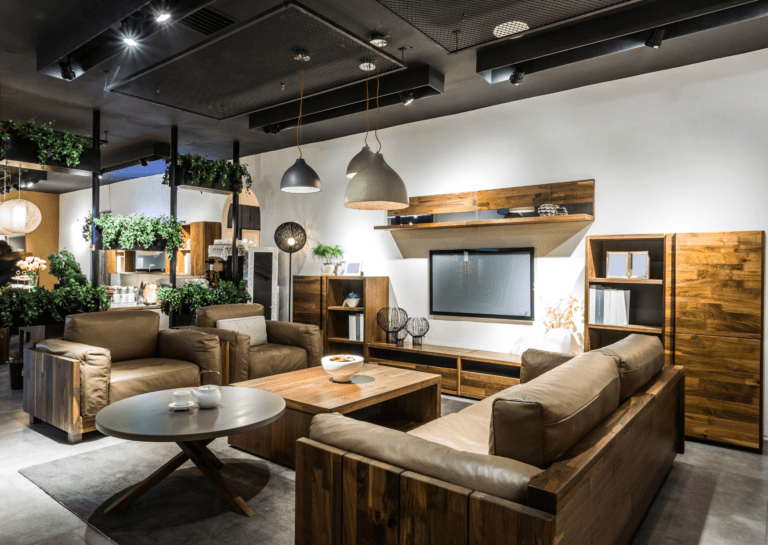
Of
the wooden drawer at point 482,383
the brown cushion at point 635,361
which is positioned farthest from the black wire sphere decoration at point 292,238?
the brown cushion at point 635,361

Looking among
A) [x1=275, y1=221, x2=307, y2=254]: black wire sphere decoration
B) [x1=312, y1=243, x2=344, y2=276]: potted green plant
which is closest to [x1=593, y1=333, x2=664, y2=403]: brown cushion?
[x1=312, y1=243, x2=344, y2=276]: potted green plant

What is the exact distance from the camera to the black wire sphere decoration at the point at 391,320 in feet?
16.9

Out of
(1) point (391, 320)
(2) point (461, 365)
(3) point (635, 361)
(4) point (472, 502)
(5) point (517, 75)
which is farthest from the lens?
(1) point (391, 320)

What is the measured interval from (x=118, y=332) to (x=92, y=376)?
0.68m

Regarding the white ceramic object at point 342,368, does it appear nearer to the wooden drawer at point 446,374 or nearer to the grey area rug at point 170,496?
the grey area rug at point 170,496

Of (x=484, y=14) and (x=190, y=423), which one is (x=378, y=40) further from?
(x=190, y=423)

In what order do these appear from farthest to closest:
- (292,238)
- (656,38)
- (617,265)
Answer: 1. (292,238)
2. (617,265)
3. (656,38)

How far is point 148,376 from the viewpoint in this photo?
11.8 feet

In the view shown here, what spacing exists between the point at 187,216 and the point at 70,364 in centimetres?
525

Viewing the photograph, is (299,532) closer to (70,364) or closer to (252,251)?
(70,364)

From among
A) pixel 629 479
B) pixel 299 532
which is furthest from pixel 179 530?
pixel 629 479

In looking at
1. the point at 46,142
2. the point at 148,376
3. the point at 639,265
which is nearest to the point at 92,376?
the point at 148,376

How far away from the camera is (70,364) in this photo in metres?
3.29

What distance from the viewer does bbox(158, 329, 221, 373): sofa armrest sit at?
3.93 metres
